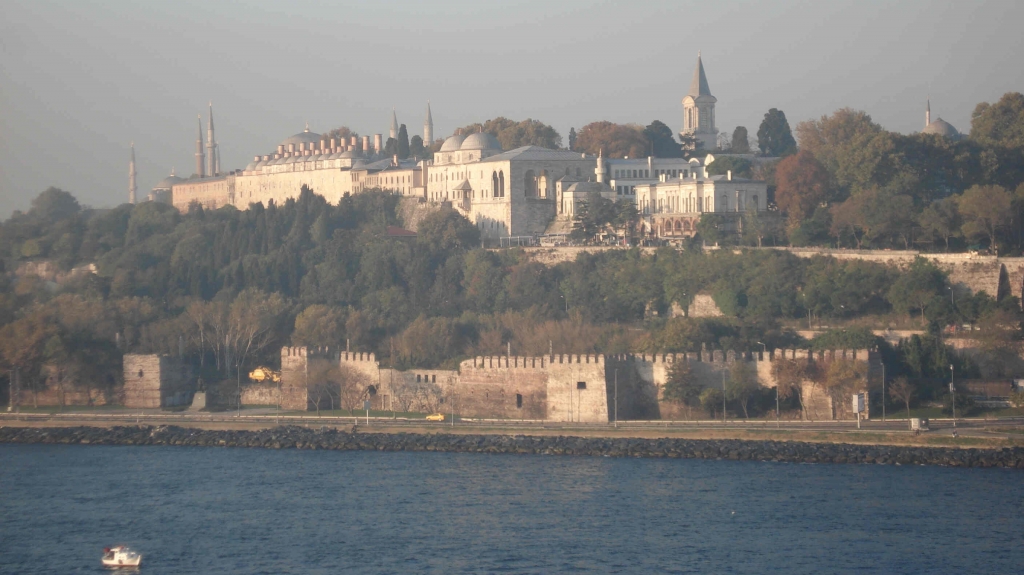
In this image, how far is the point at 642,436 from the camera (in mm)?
35531

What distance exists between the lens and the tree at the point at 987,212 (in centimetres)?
4422

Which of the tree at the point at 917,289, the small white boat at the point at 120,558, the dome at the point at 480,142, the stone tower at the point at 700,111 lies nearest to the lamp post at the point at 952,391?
the tree at the point at 917,289

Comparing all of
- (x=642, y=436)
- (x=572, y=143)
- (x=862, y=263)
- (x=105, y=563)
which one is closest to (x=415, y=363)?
(x=642, y=436)

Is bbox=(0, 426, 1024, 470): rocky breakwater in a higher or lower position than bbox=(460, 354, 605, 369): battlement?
lower

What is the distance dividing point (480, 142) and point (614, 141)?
690 centimetres

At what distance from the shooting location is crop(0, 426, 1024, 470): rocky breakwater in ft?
107

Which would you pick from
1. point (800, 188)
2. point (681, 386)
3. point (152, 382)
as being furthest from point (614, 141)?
point (681, 386)

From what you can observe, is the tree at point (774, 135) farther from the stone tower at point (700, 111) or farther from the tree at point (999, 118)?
the tree at point (999, 118)

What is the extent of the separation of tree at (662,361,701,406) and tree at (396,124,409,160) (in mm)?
38964

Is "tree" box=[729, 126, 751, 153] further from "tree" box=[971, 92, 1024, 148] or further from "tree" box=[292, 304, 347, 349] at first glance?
"tree" box=[292, 304, 347, 349]

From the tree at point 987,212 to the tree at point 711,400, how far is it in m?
11.7

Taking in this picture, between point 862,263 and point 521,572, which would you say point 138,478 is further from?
point 862,263

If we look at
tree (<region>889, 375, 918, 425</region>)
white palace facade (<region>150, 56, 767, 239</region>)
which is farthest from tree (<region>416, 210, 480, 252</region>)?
tree (<region>889, 375, 918, 425</region>)

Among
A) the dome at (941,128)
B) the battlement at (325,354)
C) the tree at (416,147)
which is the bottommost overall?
the battlement at (325,354)
